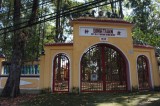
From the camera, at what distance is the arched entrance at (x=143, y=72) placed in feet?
46.9

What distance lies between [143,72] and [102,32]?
12.4 ft

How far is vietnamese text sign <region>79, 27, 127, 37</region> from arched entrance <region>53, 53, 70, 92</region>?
1.91 m

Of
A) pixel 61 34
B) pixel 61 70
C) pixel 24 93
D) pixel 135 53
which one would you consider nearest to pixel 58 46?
pixel 61 70

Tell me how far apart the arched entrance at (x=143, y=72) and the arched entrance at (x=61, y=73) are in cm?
467

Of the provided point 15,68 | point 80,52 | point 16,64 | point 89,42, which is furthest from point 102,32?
point 15,68

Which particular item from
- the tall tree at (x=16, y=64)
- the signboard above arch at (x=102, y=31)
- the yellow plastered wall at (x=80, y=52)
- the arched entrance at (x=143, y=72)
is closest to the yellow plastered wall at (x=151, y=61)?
the yellow plastered wall at (x=80, y=52)

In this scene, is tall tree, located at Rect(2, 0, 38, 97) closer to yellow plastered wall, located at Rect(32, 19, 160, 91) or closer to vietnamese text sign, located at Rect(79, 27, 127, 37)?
yellow plastered wall, located at Rect(32, 19, 160, 91)

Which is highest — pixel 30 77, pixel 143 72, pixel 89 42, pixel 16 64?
pixel 89 42

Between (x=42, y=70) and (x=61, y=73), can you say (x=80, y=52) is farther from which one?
(x=42, y=70)

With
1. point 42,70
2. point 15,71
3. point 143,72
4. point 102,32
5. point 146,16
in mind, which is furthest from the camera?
point 146,16

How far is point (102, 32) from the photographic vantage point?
45.5 feet

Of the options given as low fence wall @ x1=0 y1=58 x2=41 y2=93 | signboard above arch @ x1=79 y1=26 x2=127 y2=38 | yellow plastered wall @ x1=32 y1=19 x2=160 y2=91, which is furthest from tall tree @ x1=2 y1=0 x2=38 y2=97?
signboard above arch @ x1=79 y1=26 x2=127 y2=38

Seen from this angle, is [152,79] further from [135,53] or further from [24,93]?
[24,93]

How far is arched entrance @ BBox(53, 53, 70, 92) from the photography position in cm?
1333
